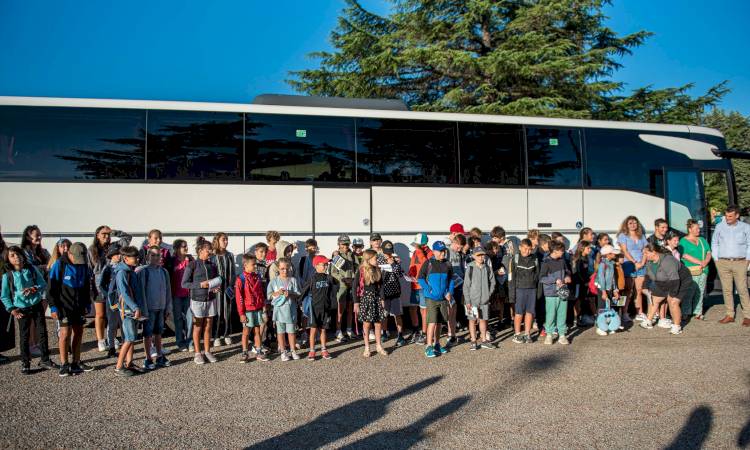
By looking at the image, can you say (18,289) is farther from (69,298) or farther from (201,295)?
(201,295)

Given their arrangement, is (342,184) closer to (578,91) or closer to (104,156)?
(104,156)

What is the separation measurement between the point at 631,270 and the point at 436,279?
487 centimetres

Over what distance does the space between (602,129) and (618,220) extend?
77.6 inches

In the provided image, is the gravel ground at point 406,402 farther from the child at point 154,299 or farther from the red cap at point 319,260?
the red cap at point 319,260

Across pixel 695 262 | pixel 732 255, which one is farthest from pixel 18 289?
pixel 732 255

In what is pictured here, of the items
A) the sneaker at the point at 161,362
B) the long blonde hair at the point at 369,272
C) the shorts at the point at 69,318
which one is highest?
the long blonde hair at the point at 369,272

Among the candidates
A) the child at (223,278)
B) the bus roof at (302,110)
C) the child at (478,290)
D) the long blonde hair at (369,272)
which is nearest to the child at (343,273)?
the long blonde hair at (369,272)

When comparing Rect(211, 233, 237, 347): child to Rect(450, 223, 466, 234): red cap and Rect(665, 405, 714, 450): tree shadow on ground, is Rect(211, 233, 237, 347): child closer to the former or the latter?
Rect(450, 223, 466, 234): red cap

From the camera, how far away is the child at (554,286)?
8.76 m

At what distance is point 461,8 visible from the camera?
20.8 meters

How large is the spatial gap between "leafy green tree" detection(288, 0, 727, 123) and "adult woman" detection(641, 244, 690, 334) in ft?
30.0

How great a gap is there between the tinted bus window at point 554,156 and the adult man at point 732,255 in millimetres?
2803

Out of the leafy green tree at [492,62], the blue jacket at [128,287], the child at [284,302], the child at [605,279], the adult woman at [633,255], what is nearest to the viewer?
the blue jacket at [128,287]

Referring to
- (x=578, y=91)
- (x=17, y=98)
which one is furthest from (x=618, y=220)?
(x=17, y=98)
